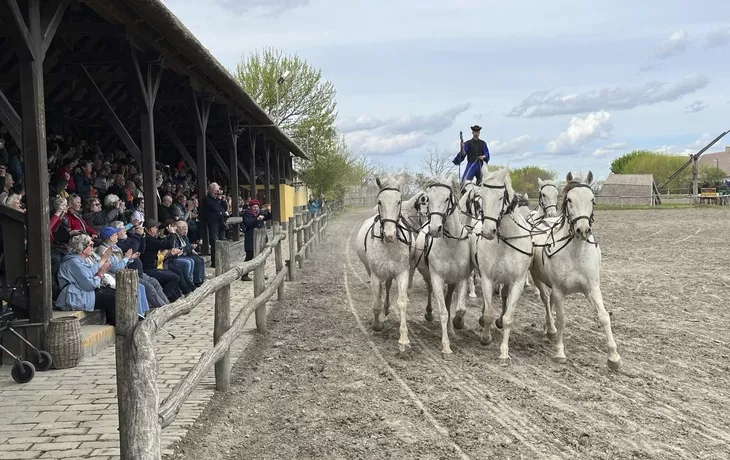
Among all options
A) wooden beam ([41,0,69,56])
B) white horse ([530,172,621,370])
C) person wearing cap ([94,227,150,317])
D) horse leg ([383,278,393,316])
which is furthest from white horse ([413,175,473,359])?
wooden beam ([41,0,69,56])

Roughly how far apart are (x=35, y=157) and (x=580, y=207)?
5074 mm

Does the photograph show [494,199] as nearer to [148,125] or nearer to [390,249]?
[390,249]

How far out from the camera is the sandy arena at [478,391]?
418cm

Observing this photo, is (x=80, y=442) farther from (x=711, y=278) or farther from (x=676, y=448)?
(x=711, y=278)

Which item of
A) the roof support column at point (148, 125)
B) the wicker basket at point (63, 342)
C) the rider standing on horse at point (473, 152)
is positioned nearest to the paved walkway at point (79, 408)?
the wicker basket at point (63, 342)

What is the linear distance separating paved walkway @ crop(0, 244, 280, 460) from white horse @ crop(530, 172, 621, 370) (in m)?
3.41

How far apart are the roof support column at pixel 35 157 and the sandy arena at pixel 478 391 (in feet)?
6.43

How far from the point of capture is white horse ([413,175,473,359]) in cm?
661

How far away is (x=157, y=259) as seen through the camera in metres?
8.68

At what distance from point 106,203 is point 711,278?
10.3 metres

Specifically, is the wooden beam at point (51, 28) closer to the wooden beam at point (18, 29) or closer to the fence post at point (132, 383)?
the wooden beam at point (18, 29)

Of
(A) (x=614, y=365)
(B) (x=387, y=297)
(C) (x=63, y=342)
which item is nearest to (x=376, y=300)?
(B) (x=387, y=297)

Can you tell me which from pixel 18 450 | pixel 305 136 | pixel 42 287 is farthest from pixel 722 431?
pixel 305 136

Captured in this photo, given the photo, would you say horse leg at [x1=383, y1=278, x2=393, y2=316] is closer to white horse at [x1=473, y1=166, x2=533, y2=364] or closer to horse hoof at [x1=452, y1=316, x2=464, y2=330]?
horse hoof at [x1=452, y1=316, x2=464, y2=330]
